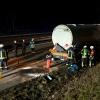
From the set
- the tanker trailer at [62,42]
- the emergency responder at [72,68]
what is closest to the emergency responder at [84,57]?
the emergency responder at [72,68]

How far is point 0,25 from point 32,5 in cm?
970

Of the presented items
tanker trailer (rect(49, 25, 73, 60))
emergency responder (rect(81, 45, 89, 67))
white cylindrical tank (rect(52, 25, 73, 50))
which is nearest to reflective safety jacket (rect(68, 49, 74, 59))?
emergency responder (rect(81, 45, 89, 67))

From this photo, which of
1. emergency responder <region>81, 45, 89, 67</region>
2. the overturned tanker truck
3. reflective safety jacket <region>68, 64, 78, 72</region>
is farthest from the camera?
the overturned tanker truck

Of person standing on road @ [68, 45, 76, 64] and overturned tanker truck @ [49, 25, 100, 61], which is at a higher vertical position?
overturned tanker truck @ [49, 25, 100, 61]

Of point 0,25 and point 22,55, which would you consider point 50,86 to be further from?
point 0,25

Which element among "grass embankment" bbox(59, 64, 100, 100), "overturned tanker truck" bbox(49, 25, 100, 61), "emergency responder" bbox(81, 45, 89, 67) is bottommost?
"grass embankment" bbox(59, 64, 100, 100)

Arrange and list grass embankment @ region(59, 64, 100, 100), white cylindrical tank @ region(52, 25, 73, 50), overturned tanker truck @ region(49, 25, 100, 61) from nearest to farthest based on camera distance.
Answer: grass embankment @ region(59, 64, 100, 100)
overturned tanker truck @ region(49, 25, 100, 61)
white cylindrical tank @ region(52, 25, 73, 50)

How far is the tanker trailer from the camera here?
22.6m

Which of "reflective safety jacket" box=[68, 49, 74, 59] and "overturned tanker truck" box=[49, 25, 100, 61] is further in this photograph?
"overturned tanker truck" box=[49, 25, 100, 61]

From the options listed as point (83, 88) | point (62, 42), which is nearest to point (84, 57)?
point (62, 42)

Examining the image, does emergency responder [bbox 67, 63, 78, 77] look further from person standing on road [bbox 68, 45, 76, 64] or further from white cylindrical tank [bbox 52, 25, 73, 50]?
white cylindrical tank [bbox 52, 25, 73, 50]

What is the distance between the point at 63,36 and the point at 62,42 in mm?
440

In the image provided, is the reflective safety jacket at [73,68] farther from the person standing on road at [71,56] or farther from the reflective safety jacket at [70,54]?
the reflective safety jacket at [70,54]

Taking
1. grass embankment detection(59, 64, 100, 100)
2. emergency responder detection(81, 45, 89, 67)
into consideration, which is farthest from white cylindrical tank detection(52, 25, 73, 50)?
grass embankment detection(59, 64, 100, 100)
